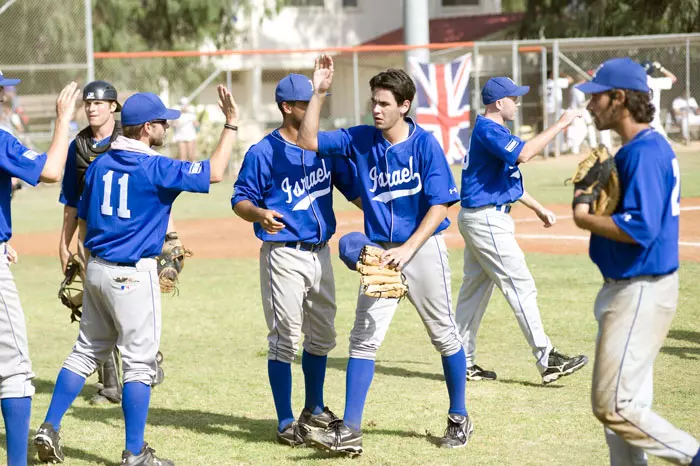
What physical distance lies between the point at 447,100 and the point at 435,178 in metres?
16.8

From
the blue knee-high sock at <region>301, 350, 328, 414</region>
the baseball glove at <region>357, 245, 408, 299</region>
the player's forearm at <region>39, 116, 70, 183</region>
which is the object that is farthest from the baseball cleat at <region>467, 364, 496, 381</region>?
the player's forearm at <region>39, 116, 70, 183</region>

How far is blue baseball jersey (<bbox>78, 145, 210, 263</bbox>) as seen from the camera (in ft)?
17.8

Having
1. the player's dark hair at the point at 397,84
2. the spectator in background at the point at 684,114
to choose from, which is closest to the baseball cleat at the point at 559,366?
the player's dark hair at the point at 397,84

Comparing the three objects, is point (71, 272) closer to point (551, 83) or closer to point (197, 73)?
point (551, 83)

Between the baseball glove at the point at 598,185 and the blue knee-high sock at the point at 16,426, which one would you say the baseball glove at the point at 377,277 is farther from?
the blue knee-high sock at the point at 16,426

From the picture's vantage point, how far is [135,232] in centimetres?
546

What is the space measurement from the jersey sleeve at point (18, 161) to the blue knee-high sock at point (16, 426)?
1.18m

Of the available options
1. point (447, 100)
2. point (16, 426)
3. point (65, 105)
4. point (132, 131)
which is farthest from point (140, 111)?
point (447, 100)

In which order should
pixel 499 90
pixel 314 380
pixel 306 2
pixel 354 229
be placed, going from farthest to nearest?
pixel 306 2 < pixel 354 229 < pixel 499 90 < pixel 314 380

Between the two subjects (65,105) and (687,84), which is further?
(687,84)

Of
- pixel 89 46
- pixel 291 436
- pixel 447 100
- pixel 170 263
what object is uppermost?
pixel 89 46

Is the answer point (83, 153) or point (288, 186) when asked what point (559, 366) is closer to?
point (288, 186)

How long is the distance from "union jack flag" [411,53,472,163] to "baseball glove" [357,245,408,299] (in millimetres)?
16752

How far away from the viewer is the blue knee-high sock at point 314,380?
20.1 ft
